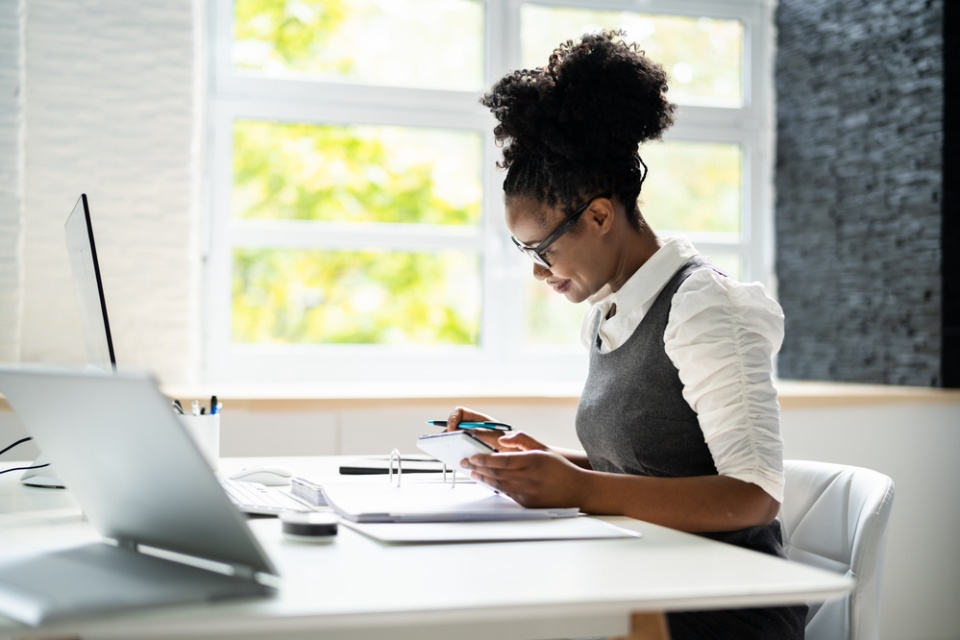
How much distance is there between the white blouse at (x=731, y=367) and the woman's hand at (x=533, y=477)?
21 centimetres

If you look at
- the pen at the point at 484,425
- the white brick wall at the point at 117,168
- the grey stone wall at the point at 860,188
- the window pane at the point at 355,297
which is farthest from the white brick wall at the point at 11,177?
the grey stone wall at the point at 860,188

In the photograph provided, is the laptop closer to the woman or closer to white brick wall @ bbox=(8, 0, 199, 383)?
the woman

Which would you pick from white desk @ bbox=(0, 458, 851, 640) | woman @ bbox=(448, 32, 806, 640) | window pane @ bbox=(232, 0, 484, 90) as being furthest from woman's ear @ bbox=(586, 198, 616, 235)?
window pane @ bbox=(232, 0, 484, 90)

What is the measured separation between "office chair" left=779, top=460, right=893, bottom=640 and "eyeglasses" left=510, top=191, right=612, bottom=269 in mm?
548

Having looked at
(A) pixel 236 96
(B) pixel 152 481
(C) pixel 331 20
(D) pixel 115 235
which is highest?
(C) pixel 331 20

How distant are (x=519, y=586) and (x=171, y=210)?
106 inches

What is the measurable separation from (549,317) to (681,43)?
1.27 metres

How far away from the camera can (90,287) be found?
1.58 meters

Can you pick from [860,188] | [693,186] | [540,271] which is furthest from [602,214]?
[693,186]

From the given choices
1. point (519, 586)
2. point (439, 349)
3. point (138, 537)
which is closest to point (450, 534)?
point (519, 586)

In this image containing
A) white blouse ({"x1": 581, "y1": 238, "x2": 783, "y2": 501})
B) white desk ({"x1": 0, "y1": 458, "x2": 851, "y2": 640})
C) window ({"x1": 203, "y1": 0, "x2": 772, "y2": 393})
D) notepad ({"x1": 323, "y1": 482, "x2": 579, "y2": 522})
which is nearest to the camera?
white desk ({"x1": 0, "y1": 458, "x2": 851, "y2": 640})

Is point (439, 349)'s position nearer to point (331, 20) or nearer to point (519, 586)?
point (331, 20)

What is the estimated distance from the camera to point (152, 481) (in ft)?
3.14

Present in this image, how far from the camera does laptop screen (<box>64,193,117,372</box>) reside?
1466 millimetres
